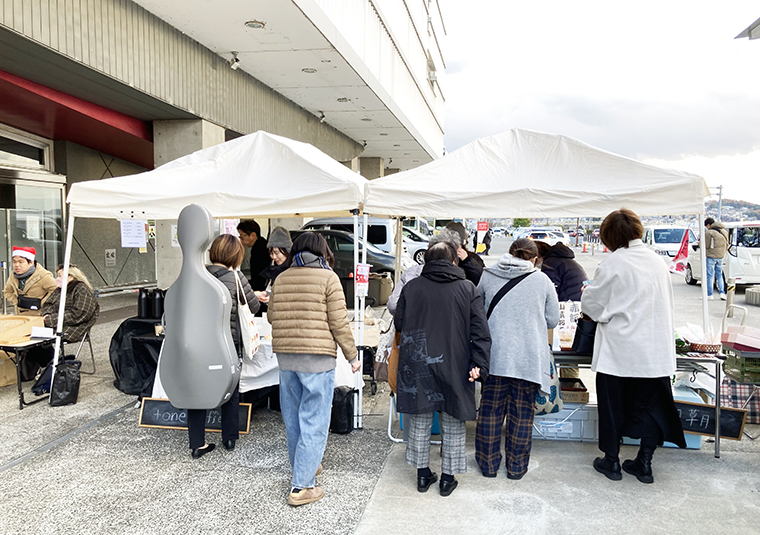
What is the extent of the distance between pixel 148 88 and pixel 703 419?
8.19 meters

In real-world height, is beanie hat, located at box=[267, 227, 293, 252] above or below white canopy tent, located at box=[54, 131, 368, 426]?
below

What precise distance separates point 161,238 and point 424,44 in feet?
62.3

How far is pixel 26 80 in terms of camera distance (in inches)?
306

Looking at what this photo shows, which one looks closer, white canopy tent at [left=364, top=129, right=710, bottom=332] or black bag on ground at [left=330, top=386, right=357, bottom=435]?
white canopy tent at [left=364, top=129, right=710, bottom=332]

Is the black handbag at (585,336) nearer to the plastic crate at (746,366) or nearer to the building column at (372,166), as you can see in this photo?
the plastic crate at (746,366)

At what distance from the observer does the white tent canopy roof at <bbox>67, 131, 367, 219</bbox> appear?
4852 millimetres

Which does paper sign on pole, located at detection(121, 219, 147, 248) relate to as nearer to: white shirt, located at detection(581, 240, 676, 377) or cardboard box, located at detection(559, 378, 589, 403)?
cardboard box, located at detection(559, 378, 589, 403)

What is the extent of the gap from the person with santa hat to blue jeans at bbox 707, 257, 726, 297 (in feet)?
43.7

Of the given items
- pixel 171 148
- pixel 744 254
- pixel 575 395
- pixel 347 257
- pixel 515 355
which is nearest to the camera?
pixel 515 355

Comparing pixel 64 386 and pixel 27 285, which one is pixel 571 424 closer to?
pixel 64 386

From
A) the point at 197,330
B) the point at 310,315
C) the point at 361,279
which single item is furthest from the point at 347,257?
the point at 310,315

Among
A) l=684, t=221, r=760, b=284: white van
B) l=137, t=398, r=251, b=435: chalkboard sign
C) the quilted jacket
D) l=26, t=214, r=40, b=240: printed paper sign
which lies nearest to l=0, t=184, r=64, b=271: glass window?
l=26, t=214, r=40, b=240: printed paper sign

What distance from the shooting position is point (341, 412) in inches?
187

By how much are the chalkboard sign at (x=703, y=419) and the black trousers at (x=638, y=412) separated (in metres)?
0.48
